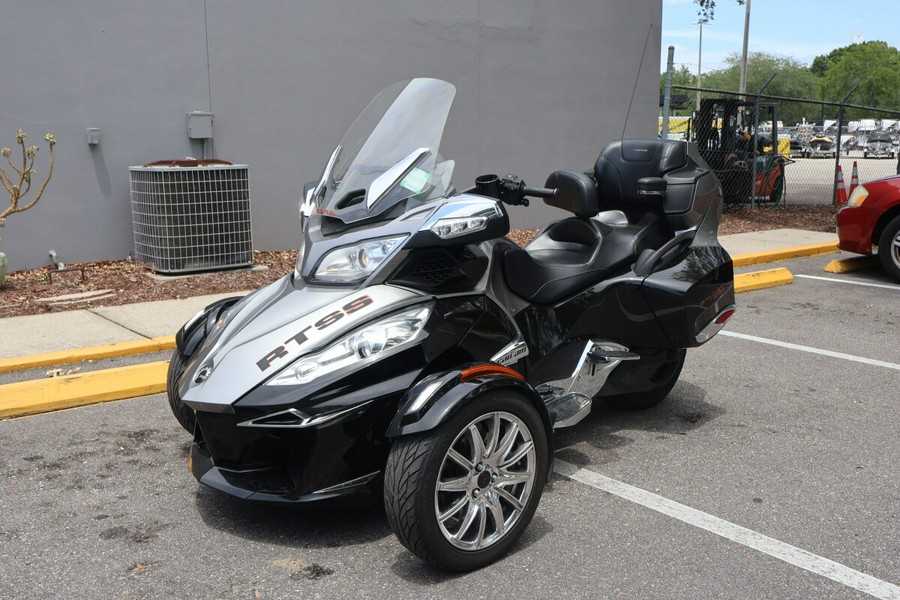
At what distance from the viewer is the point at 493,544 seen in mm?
3307

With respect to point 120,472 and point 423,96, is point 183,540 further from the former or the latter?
point 423,96

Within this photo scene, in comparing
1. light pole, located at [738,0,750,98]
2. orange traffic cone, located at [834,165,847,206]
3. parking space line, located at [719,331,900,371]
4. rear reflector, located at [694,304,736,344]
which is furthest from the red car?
light pole, located at [738,0,750,98]

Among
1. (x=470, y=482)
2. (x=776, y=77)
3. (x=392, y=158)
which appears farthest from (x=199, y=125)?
(x=776, y=77)

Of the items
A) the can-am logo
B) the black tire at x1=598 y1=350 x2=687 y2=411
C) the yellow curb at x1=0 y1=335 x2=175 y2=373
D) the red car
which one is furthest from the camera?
the red car

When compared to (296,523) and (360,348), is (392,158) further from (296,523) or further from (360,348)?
(296,523)

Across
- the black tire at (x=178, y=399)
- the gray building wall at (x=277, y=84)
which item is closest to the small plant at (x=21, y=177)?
the gray building wall at (x=277, y=84)

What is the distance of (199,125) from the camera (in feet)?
29.2

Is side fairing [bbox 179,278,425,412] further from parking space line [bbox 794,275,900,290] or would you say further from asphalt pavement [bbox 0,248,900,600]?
parking space line [bbox 794,275,900,290]

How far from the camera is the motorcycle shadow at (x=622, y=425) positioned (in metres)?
4.47

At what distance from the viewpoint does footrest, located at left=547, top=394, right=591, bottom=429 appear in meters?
3.98

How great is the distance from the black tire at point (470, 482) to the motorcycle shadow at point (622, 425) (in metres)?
0.98

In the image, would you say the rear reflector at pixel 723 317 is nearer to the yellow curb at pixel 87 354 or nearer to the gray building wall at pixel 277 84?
the gray building wall at pixel 277 84

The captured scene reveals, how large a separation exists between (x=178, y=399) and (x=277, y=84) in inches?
244

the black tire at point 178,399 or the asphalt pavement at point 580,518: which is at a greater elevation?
the black tire at point 178,399
